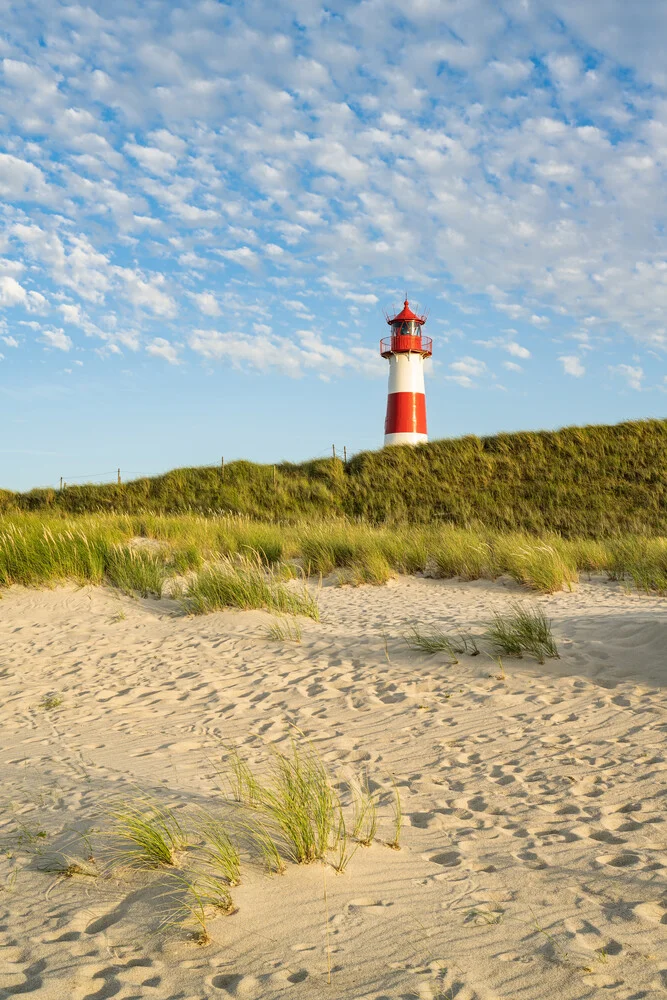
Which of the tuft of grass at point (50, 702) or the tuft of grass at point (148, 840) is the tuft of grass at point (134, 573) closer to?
the tuft of grass at point (50, 702)

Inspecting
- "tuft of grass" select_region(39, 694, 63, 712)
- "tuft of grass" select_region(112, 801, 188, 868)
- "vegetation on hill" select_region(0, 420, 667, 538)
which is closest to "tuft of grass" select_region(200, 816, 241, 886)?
"tuft of grass" select_region(112, 801, 188, 868)

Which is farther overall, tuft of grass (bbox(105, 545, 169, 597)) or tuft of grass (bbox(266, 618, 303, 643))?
tuft of grass (bbox(105, 545, 169, 597))

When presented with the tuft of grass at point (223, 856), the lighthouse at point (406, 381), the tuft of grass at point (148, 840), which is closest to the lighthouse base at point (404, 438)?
the lighthouse at point (406, 381)

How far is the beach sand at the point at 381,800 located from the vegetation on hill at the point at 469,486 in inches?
430

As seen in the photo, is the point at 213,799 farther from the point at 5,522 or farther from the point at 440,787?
the point at 5,522

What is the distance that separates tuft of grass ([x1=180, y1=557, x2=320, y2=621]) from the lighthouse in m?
17.3

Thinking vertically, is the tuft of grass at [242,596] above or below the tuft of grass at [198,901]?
above

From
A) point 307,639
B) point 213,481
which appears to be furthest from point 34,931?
point 213,481

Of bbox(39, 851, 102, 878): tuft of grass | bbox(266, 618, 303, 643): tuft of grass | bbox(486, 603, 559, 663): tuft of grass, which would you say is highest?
bbox(486, 603, 559, 663): tuft of grass

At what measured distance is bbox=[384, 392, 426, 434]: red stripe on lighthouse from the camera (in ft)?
85.6

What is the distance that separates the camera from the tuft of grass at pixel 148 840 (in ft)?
9.58

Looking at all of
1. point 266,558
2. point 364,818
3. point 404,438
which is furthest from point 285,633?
point 404,438

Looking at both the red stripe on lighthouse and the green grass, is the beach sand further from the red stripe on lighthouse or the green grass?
the red stripe on lighthouse

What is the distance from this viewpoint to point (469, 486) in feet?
68.9
